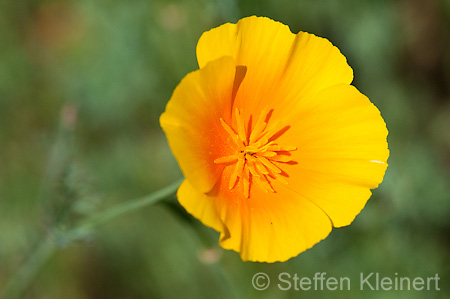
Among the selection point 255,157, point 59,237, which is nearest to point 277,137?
point 255,157

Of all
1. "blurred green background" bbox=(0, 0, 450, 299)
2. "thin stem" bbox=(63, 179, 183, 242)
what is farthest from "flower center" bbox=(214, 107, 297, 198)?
"blurred green background" bbox=(0, 0, 450, 299)

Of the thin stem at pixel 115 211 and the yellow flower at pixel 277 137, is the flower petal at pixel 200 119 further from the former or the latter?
the thin stem at pixel 115 211

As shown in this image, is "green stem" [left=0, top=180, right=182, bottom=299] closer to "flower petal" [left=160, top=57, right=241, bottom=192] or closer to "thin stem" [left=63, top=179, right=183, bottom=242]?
"thin stem" [left=63, top=179, right=183, bottom=242]

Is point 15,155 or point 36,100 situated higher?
point 36,100

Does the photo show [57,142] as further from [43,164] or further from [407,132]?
[407,132]

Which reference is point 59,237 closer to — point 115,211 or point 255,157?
point 115,211

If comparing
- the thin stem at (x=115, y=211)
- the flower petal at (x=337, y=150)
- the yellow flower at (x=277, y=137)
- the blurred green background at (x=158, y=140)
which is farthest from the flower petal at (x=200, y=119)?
the blurred green background at (x=158, y=140)

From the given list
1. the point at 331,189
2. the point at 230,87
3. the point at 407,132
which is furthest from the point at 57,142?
the point at 407,132
